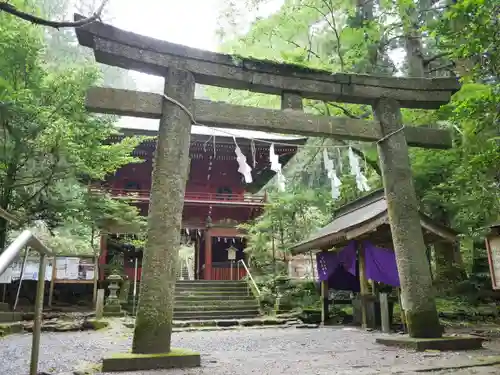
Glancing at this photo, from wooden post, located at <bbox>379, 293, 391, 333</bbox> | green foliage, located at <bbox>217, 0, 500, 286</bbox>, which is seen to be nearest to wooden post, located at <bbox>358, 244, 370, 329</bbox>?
wooden post, located at <bbox>379, 293, 391, 333</bbox>

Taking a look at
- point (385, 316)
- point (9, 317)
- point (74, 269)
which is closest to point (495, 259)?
point (385, 316)

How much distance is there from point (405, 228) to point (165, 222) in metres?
3.45

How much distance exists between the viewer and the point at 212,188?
62.5 ft

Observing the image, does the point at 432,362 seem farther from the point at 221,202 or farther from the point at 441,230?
the point at 221,202

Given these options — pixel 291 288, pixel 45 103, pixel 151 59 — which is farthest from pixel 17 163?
pixel 291 288

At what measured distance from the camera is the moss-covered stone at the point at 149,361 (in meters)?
3.96

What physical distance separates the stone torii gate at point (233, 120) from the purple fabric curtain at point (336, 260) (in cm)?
433

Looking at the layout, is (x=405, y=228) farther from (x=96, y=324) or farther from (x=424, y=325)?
(x=96, y=324)

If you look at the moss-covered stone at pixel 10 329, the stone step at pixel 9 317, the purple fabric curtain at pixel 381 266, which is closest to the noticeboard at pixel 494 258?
the purple fabric curtain at pixel 381 266

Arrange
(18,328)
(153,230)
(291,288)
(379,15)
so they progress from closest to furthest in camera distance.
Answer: (153,230), (18,328), (379,15), (291,288)

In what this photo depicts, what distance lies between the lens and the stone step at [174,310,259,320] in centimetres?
1228

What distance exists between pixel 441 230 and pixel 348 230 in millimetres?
1965

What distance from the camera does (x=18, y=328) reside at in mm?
9422

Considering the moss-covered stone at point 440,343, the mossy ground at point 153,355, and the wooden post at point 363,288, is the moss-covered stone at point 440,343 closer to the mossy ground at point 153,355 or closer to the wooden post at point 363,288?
the mossy ground at point 153,355
